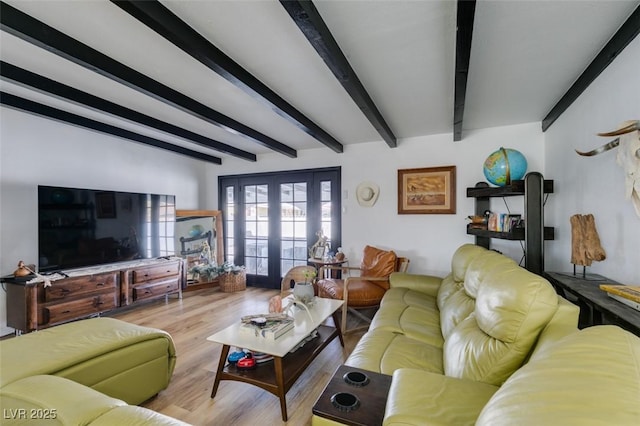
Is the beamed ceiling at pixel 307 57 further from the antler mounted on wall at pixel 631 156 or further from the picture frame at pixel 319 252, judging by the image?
the picture frame at pixel 319 252

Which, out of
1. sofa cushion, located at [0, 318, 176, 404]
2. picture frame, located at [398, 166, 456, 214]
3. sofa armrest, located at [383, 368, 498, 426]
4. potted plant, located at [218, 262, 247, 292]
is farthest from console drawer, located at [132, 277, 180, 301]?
sofa armrest, located at [383, 368, 498, 426]

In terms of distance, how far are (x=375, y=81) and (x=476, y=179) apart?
2.09 meters

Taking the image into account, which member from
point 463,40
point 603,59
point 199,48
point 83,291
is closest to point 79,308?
point 83,291

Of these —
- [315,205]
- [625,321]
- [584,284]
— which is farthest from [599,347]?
[315,205]

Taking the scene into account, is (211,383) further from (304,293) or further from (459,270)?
(459,270)

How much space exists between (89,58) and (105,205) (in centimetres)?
220

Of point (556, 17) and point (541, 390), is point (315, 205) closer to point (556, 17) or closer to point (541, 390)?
point (556, 17)

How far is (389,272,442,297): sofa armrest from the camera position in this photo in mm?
2949

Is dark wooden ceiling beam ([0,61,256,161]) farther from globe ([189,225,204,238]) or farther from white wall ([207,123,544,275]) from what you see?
white wall ([207,123,544,275])

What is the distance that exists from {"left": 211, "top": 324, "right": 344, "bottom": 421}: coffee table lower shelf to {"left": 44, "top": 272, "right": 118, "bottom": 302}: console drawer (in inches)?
86.3

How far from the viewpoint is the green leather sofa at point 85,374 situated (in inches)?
43.2

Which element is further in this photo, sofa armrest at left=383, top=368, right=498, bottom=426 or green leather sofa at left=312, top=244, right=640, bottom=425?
sofa armrest at left=383, top=368, right=498, bottom=426

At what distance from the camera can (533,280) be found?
125 cm

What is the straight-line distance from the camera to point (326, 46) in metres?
1.66
